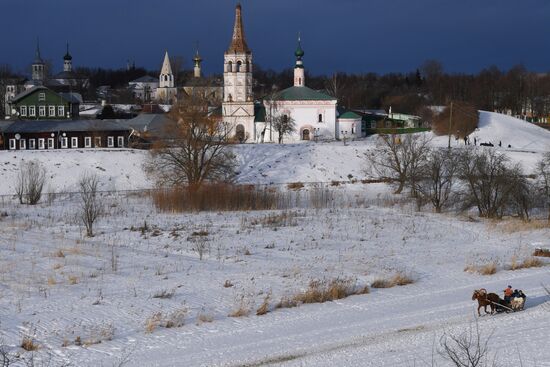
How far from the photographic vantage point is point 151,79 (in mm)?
117688

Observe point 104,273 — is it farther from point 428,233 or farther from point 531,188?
point 531,188

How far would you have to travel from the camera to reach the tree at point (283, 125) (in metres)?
54.6

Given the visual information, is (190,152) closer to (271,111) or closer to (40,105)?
(271,111)

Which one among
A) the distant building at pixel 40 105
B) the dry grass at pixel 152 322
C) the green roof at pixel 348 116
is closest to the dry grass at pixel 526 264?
the dry grass at pixel 152 322

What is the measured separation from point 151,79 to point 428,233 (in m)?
96.9

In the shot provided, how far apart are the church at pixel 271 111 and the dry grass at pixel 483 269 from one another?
36.9 m

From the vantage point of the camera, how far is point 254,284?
54.9 feet

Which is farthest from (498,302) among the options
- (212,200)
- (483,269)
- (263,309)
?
(212,200)

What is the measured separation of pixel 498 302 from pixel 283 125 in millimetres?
41655

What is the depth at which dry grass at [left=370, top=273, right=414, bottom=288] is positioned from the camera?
664 inches

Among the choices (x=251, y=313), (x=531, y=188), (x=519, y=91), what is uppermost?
(x=519, y=91)

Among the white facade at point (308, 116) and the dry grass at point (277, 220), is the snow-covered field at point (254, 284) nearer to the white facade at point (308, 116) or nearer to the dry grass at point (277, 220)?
the dry grass at point (277, 220)

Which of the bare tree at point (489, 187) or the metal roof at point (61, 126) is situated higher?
the metal roof at point (61, 126)

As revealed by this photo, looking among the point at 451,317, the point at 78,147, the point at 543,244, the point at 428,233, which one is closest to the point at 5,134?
the point at 78,147
